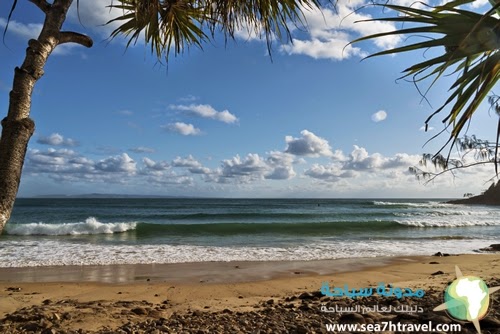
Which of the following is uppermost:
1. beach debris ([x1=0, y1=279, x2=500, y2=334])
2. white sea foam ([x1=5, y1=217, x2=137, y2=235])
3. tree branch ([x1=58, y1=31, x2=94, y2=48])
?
tree branch ([x1=58, y1=31, x2=94, y2=48])

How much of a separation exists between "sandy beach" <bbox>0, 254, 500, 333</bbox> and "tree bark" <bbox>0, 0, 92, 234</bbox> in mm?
1796

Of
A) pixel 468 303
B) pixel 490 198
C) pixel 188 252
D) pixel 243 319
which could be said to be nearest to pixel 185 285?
pixel 243 319

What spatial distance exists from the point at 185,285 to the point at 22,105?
5.07 meters

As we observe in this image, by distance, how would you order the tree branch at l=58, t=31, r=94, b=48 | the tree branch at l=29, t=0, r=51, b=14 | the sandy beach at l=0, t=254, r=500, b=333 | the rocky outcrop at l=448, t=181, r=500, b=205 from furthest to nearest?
the rocky outcrop at l=448, t=181, r=500, b=205 < the sandy beach at l=0, t=254, r=500, b=333 < the tree branch at l=58, t=31, r=94, b=48 < the tree branch at l=29, t=0, r=51, b=14

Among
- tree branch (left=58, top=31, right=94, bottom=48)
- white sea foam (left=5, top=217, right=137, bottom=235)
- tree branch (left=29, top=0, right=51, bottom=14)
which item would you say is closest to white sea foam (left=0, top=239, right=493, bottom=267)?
white sea foam (left=5, top=217, right=137, bottom=235)

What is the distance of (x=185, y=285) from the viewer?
253 inches

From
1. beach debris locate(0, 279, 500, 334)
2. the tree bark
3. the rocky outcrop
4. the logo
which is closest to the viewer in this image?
the tree bark

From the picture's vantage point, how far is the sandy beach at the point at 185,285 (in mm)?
3924

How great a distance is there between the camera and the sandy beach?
3924 millimetres

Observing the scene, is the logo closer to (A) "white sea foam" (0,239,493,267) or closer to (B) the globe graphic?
(B) the globe graphic

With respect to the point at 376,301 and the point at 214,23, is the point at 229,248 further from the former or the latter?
the point at 214,23

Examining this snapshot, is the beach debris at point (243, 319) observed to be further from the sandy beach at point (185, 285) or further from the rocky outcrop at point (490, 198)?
the rocky outcrop at point (490, 198)

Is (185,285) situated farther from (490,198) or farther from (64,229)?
(490,198)

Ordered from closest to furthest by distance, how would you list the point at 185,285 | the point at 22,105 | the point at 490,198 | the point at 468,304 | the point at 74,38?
the point at 22,105 → the point at 74,38 → the point at 468,304 → the point at 185,285 → the point at 490,198
